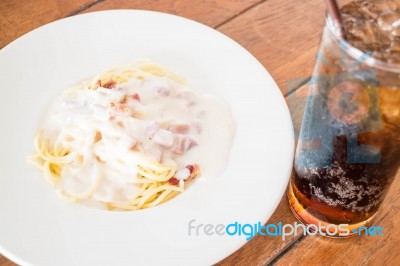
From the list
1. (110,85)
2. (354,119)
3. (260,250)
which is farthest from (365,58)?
(110,85)

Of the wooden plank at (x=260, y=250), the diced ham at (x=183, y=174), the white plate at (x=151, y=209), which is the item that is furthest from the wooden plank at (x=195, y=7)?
the wooden plank at (x=260, y=250)

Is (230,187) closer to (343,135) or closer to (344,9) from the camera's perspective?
(343,135)

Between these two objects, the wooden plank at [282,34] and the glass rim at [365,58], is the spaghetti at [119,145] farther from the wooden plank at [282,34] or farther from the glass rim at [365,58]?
the glass rim at [365,58]

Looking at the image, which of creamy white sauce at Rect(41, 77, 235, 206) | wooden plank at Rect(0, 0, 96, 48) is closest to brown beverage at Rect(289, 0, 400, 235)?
creamy white sauce at Rect(41, 77, 235, 206)

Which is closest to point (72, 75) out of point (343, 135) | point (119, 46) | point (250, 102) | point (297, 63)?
point (119, 46)

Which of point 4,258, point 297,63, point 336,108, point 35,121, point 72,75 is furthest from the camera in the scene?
point 297,63

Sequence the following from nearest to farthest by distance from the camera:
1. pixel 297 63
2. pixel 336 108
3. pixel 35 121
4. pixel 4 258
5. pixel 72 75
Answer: pixel 336 108 < pixel 4 258 < pixel 35 121 < pixel 72 75 < pixel 297 63

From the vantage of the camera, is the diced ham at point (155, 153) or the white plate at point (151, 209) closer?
the white plate at point (151, 209)
